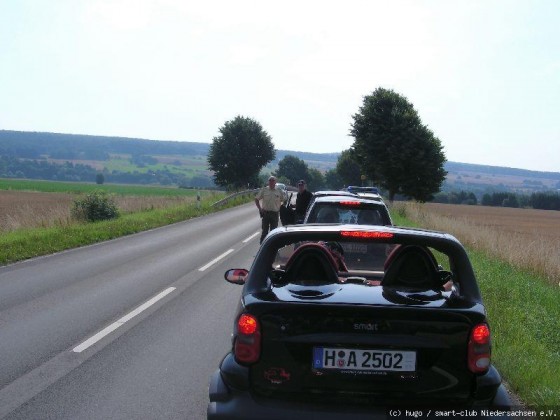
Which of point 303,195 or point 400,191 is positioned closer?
point 303,195

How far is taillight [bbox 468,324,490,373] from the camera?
3717mm

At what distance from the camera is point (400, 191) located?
49.5 meters

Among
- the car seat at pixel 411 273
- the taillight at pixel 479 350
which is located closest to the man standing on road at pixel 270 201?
the car seat at pixel 411 273

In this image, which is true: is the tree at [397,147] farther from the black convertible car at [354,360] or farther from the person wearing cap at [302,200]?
the black convertible car at [354,360]

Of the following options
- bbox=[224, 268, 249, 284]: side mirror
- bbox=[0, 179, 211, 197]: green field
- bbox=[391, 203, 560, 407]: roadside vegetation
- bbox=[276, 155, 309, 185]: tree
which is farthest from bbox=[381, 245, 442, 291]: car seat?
bbox=[276, 155, 309, 185]: tree

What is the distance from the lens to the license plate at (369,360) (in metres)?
3.67

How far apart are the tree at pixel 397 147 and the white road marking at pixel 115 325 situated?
3814 cm

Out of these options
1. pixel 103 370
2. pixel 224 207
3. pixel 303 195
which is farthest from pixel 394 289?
pixel 224 207

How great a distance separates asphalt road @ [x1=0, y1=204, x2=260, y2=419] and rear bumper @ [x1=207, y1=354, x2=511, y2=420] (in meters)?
1.43

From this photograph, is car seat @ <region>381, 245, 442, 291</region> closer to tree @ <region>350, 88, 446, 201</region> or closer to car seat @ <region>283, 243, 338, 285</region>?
car seat @ <region>283, 243, 338, 285</region>

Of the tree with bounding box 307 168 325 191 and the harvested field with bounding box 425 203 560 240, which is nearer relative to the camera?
the harvested field with bounding box 425 203 560 240

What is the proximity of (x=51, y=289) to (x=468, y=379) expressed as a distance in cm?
877

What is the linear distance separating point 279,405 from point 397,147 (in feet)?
147

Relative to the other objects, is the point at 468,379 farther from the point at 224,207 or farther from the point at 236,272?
the point at 224,207
